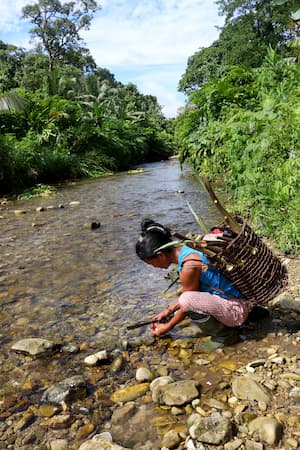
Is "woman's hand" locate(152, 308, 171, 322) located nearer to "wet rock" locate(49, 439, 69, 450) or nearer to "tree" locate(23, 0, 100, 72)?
"wet rock" locate(49, 439, 69, 450)

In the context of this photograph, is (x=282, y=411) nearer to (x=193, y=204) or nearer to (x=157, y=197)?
(x=193, y=204)

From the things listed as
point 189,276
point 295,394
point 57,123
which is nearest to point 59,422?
point 189,276

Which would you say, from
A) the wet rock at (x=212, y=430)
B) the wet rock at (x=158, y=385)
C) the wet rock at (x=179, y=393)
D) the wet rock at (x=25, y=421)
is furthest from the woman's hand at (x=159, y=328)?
the wet rock at (x=25, y=421)

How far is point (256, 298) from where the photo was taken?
2.53 metres

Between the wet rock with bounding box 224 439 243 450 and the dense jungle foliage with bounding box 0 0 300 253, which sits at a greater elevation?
the dense jungle foliage with bounding box 0 0 300 253

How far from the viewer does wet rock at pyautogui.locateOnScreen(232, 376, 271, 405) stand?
79.1 inches

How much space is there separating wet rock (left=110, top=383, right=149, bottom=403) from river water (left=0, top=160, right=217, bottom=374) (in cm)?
61

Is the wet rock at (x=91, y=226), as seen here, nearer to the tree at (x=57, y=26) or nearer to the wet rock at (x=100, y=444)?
the wet rock at (x=100, y=444)

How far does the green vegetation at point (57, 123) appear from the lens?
504 inches

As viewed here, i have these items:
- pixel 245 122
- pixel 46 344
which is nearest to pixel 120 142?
pixel 245 122

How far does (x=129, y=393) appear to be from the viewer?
7.29ft

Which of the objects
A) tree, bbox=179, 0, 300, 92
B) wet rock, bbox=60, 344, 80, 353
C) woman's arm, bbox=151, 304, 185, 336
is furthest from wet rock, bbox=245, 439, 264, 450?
tree, bbox=179, 0, 300, 92

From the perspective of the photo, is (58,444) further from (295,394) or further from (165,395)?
(295,394)

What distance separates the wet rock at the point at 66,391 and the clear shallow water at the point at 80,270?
0.59 m
